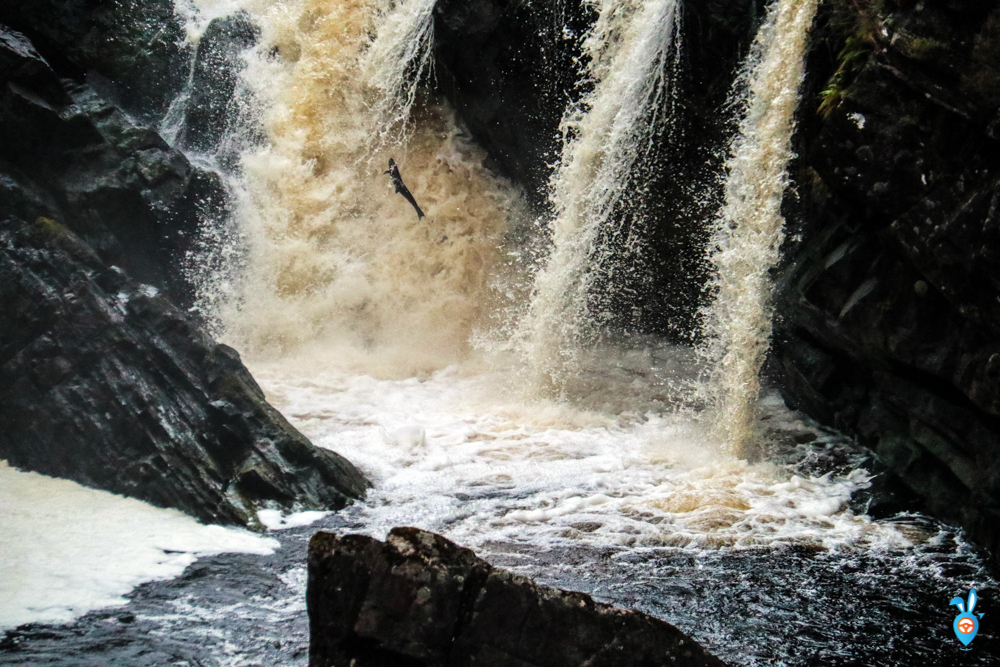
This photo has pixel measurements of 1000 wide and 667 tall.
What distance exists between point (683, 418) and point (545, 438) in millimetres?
1751

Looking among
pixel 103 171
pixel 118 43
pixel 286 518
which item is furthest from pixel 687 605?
pixel 118 43

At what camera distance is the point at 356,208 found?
11812 mm

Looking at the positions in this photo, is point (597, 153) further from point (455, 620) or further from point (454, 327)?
point (455, 620)

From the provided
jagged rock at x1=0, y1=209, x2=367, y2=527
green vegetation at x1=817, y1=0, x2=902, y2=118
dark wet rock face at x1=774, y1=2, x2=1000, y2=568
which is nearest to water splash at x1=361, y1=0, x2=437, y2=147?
jagged rock at x1=0, y1=209, x2=367, y2=527

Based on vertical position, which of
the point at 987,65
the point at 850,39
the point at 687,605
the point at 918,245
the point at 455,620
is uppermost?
the point at 850,39

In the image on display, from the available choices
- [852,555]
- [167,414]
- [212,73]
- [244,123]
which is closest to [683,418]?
[852,555]

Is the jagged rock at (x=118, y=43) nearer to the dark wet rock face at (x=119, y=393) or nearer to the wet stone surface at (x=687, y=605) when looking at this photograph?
the dark wet rock face at (x=119, y=393)

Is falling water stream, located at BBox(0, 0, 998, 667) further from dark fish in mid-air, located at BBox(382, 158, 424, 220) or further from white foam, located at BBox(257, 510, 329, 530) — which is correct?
dark fish in mid-air, located at BBox(382, 158, 424, 220)

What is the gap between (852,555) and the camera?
5430 millimetres

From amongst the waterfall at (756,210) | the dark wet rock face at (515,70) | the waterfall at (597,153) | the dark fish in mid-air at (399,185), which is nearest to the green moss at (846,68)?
the waterfall at (756,210)

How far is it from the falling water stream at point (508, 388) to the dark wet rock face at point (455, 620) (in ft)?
2.85

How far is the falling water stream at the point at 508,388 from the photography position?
14.9 ft

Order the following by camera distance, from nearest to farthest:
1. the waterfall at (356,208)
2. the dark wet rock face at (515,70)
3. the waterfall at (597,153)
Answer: the waterfall at (597,153) → the dark wet rock face at (515,70) → the waterfall at (356,208)

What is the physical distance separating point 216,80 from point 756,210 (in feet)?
29.1
